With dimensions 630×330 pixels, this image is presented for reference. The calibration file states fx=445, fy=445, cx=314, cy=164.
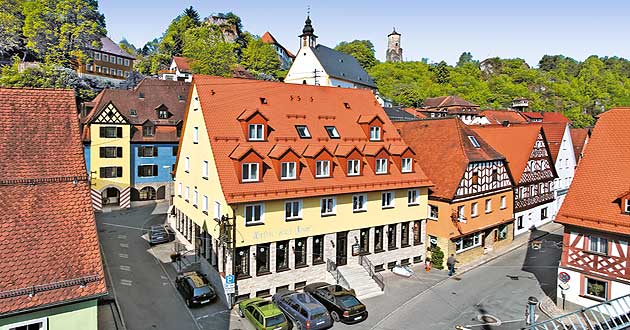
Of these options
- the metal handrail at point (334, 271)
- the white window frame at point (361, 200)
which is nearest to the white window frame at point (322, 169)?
the white window frame at point (361, 200)

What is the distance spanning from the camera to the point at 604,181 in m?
22.7

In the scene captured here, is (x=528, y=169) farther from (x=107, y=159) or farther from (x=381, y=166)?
(x=107, y=159)

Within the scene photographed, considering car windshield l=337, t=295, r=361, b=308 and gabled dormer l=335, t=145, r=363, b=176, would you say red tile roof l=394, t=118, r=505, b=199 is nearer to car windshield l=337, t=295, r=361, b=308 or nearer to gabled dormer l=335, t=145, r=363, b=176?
gabled dormer l=335, t=145, r=363, b=176

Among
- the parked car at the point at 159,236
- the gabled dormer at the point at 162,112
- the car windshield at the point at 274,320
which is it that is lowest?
the car windshield at the point at 274,320

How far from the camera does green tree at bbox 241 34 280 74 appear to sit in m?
107

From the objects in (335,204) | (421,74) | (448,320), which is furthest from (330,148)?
(421,74)

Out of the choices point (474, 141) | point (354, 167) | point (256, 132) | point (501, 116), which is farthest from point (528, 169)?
point (501, 116)

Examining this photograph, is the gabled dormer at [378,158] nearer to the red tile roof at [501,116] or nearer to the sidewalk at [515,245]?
the sidewalk at [515,245]

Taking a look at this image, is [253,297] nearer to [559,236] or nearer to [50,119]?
[50,119]

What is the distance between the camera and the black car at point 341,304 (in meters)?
21.3

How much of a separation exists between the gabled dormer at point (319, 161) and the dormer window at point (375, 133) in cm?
516

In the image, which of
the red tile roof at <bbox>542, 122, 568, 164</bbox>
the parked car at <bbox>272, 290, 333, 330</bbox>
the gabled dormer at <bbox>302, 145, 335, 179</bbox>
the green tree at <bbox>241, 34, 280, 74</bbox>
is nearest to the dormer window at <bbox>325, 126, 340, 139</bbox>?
the gabled dormer at <bbox>302, 145, 335, 179</bbox>

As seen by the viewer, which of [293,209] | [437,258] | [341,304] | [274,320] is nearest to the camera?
[274,320]

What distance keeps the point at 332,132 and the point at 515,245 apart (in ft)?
60.4
